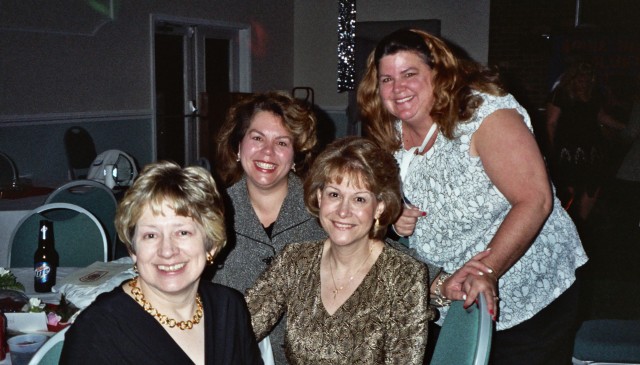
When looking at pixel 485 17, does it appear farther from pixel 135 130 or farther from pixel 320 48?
pixel 135 130

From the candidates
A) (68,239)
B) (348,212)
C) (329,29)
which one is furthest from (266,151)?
(329,29)

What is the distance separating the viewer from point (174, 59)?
817cm

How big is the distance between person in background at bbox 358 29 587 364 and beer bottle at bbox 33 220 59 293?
1.41 meters

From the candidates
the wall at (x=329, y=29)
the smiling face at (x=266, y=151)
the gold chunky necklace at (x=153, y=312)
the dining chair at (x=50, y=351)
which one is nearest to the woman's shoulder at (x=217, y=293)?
the gold chunky necklace at (x=153, y=312)

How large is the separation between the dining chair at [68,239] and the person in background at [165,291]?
1.68 metres

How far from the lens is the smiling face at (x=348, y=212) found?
1.98m

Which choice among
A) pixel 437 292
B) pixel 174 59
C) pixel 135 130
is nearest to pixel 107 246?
pixel 437 292

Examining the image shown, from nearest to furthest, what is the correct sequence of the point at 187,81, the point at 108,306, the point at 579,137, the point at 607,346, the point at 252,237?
the point at 108,306 → the point at 252,237 → the point at 607,346 → the point at 579,137 → the point at 187,81

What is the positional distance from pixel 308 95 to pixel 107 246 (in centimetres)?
677

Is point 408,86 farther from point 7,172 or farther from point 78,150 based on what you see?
point 78,150

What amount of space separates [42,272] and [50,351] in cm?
99

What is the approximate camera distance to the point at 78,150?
21.9ft

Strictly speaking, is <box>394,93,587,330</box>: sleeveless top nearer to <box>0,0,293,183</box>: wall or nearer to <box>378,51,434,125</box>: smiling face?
<box>378,51,434,125</box>: smiling face

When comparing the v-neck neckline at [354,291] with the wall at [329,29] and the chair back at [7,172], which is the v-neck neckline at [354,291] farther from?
the wall at [329,29]
